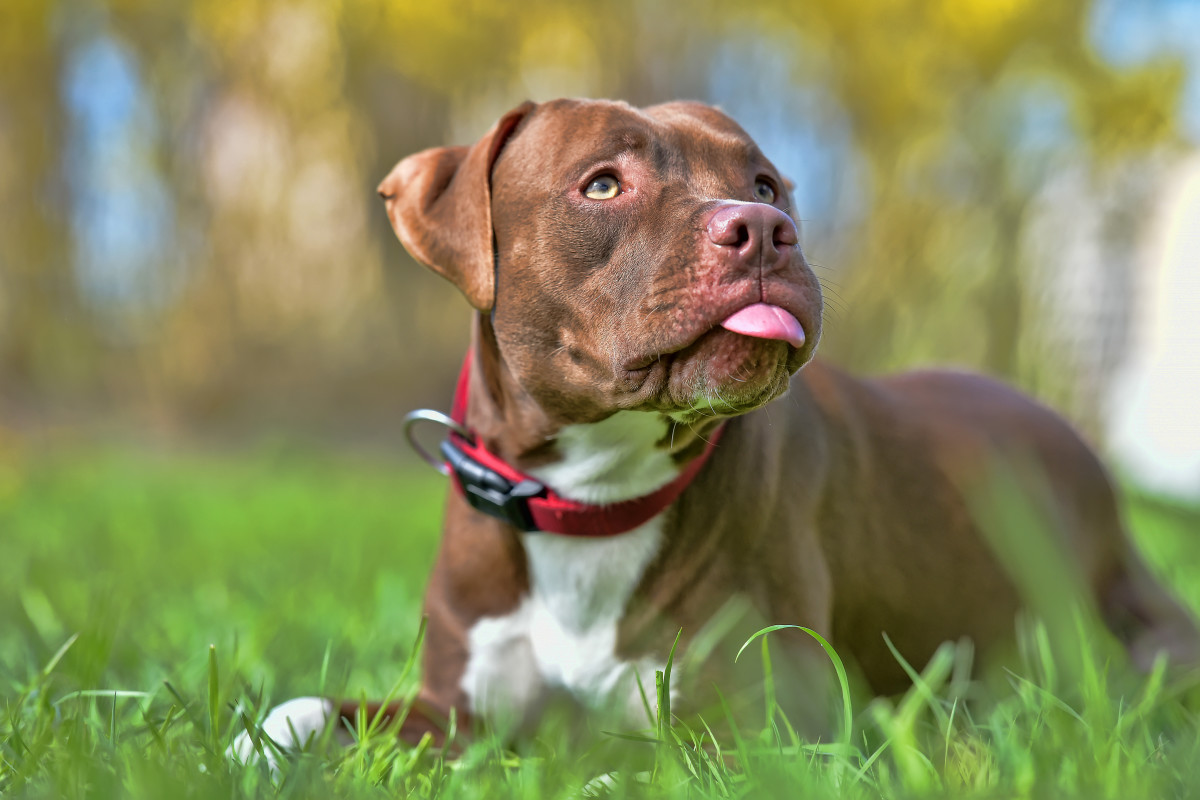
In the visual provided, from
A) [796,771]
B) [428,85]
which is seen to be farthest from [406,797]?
[428,85]

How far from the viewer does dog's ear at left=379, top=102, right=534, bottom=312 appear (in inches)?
88.5

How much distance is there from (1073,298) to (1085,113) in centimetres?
132

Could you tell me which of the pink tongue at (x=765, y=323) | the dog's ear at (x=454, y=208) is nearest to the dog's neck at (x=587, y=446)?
the dog's ear at (x=454, y=208)

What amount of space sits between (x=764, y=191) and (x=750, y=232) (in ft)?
1.74

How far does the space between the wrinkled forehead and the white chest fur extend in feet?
1.66

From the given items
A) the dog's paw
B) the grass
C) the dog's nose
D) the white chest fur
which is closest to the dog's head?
the dog's nose

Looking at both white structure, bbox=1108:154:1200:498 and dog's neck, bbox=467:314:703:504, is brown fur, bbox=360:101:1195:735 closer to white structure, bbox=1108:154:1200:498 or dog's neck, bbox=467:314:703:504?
dog's neck, bbox=467:314:703:504

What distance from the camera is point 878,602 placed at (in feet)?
8.25

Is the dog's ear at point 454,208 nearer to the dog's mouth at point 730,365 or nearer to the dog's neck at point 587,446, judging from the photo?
the dog's neck at point 587,446

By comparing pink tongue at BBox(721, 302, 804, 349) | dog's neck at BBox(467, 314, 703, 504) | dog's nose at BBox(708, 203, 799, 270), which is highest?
dog's nose at BBox(708, 203, 799, 270)

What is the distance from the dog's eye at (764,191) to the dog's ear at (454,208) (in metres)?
0.51

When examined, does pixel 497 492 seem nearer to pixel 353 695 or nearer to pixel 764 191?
pixel 353 695

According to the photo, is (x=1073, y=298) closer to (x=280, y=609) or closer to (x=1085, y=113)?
(x=1085, y=113)

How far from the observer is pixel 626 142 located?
7.11 ft
